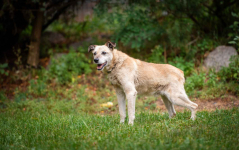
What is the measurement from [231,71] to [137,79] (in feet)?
15.7

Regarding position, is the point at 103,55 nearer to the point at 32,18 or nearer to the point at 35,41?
the point at 32,18

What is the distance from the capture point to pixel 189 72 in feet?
33.5

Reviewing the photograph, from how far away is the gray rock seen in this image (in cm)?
973

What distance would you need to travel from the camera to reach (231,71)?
29.7 ft

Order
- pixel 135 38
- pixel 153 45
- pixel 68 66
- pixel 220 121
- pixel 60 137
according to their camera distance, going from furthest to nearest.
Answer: pixel 153 45, pixel 68 66, pixel 135 38, pixel 220 121, pixel 60 137

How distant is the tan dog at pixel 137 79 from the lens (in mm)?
5891

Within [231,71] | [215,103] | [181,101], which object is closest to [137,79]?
[181,101]

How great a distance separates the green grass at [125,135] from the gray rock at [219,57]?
4083 mm

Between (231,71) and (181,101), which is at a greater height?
(231,71)

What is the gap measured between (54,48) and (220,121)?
10476mm

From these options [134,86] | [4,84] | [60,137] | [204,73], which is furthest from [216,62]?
[4,84]

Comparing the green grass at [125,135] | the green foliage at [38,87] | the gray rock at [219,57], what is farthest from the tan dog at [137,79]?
the green foliage at [38,87]

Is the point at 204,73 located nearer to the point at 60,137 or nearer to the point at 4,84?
the point at 60,137

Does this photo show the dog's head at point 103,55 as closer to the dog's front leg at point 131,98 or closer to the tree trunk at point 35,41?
the dog's front leg at point 131,98
